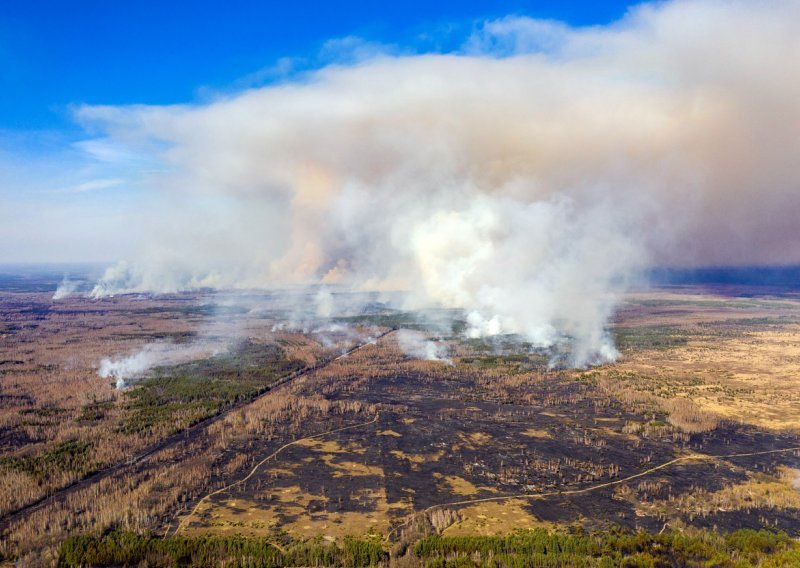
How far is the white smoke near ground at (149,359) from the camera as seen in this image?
90.2m

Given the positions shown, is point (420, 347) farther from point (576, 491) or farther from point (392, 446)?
point (576, 491)

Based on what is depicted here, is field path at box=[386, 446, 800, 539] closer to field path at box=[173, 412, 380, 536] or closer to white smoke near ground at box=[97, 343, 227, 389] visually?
field path at box=[173, 412, 380, 536]

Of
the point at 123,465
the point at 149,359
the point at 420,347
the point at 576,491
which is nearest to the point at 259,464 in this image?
the point at 123,465

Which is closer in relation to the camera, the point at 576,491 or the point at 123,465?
the point at 576,491

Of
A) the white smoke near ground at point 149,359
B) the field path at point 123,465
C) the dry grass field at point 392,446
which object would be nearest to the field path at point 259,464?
the dry grass field at point 392,446

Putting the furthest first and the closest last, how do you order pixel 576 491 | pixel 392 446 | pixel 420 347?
pixel 420 347
pixel 392 446
pixel 576 491

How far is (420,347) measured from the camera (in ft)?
391

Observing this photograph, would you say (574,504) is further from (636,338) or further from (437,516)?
(636,338)

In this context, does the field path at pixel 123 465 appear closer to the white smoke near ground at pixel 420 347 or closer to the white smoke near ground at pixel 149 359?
the white smoke near ground at pixel 149 359

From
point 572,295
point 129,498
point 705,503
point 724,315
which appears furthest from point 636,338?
point 129,498

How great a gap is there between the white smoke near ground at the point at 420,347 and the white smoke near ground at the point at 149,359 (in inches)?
1620

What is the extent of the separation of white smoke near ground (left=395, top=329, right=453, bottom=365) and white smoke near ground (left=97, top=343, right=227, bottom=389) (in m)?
41.2

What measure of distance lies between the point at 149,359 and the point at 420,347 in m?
56.3

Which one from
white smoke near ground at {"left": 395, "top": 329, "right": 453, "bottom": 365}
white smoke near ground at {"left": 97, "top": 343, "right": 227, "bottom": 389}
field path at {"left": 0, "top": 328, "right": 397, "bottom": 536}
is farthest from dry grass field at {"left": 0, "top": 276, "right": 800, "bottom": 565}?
white smoke near ground at {"left": 395, "top": 329, "right": 453, "bottom": 365}
